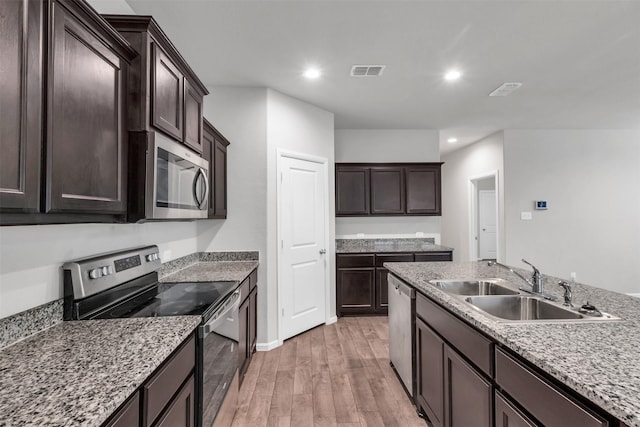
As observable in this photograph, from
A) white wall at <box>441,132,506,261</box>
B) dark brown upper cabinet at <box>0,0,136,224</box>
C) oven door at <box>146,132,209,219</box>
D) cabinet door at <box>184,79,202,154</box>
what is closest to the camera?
dark brown upper cabinet at <box>0,0,136,224</box>

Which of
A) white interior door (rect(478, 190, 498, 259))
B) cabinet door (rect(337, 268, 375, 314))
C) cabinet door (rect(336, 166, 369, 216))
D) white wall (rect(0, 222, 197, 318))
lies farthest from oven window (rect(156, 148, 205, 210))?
white interior door (rect(478, 190, 498, 259))

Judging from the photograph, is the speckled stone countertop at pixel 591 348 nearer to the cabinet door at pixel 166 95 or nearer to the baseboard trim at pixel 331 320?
the cabinet door at pixel 166 95

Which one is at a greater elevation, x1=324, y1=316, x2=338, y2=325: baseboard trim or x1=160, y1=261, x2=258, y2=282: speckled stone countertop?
x1=160, y1=261, x2=258, y2=282: speckled stone countertop

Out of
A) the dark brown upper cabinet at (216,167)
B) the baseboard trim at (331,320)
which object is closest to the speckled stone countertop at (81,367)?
the dark brown upper cabinet at (216,167)

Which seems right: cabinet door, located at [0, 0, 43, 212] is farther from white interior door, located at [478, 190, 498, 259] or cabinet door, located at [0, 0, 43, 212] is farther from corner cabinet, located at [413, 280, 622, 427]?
white interior door, located at [478, 190, 498, 259]

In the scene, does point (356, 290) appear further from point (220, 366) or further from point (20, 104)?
point (20, 104)

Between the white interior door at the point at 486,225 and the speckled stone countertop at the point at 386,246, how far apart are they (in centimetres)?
336

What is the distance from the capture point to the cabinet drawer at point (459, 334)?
1273mm

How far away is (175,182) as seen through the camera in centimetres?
165

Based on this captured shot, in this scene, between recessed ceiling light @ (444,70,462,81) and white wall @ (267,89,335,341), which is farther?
white wall @ (267,89,335,341)

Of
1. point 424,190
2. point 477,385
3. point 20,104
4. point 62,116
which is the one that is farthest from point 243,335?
point 424,190

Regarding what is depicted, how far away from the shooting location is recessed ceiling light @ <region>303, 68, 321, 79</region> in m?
2.88

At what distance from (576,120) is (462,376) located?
491cm

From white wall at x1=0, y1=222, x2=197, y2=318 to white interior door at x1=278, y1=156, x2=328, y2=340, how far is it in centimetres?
179
